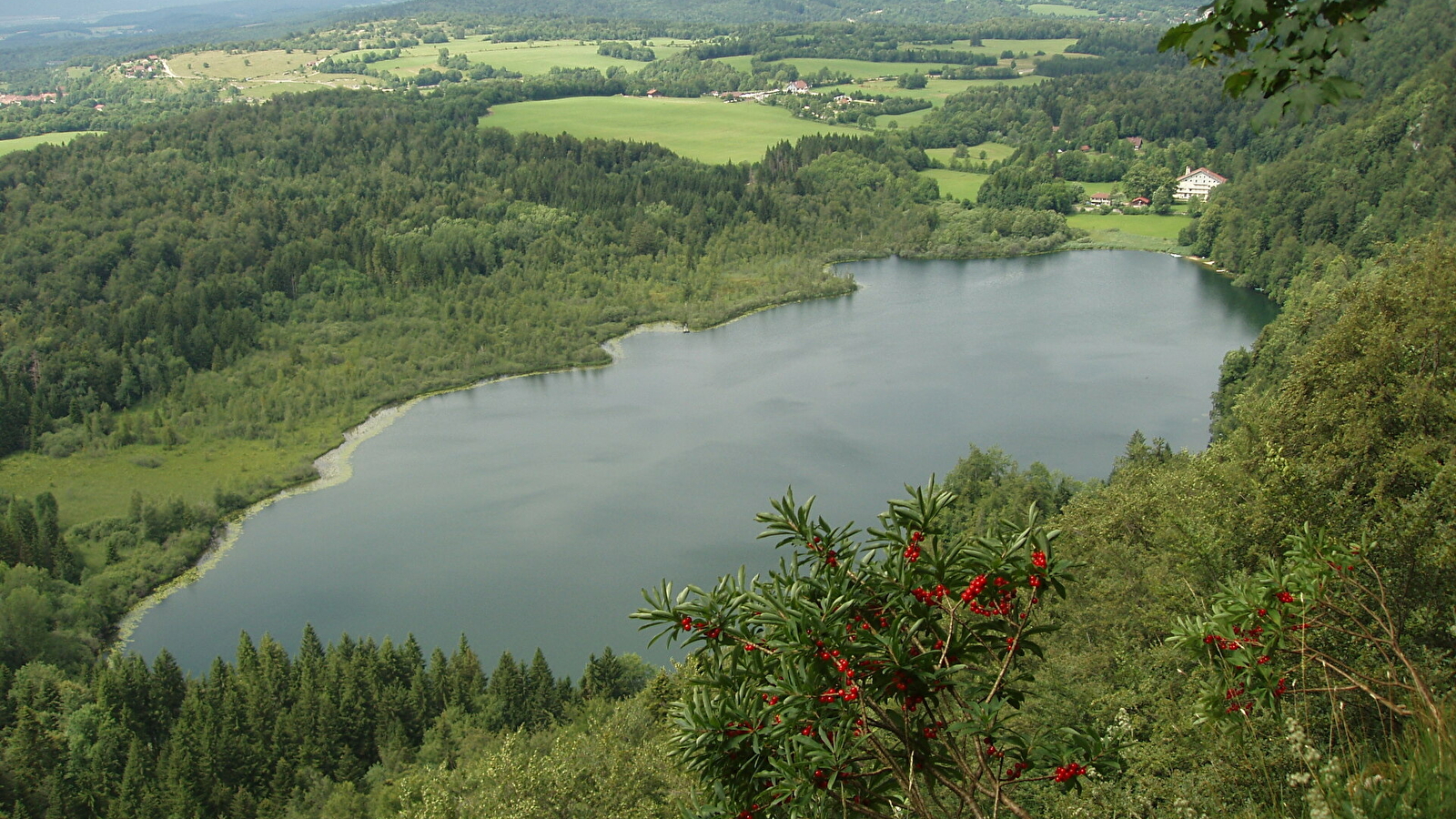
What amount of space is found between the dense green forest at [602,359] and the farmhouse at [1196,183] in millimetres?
1786

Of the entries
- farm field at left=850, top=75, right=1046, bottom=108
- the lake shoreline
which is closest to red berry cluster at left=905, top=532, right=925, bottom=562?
the lake shoreline

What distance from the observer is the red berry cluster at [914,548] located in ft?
14.0

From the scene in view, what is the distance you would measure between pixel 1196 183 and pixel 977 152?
13813mm

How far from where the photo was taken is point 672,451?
103 ft

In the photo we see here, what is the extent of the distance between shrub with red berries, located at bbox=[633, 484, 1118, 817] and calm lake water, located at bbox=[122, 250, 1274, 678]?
17325mm

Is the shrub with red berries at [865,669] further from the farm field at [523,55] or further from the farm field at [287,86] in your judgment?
the farm field at [523,55]

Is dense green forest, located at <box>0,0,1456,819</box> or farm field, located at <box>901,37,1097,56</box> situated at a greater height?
farm field, located at <box>901,37,1097,56</box>

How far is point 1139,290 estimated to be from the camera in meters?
45.5

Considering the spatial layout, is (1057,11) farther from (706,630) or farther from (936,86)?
(706,630)

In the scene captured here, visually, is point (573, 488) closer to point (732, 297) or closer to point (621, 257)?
point (732, 297)

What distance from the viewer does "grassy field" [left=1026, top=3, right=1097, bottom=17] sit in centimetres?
12938

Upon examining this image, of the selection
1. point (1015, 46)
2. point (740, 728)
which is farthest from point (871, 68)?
point (740, 728)

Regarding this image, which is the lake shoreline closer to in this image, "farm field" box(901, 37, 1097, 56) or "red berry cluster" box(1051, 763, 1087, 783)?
"red berry cluster" box(1051, 763, 1087, 783)

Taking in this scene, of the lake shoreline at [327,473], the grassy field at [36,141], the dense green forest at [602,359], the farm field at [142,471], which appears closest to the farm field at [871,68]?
the dense green forest at [602,359]
